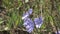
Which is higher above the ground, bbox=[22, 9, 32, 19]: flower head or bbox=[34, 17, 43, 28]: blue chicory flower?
bbox=[22, 9, 32, 19]: flower head

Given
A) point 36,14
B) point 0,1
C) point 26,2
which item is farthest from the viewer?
point 0,1

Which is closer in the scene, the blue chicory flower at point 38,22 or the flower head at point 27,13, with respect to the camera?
the blue chicory flower at point 38,22

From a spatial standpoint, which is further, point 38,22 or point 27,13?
point 27,13

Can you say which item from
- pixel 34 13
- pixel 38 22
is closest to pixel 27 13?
pixel 34 13

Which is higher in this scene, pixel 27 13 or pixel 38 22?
pixel 27 13

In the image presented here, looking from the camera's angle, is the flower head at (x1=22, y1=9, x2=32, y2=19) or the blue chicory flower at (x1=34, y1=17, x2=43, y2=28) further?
the flower head at (x1=22, y1=9, x2=32, y2=19)

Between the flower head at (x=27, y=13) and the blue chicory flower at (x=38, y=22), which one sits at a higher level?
the flower head at (x=27, y=13)

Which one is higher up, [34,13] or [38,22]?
[34,13]

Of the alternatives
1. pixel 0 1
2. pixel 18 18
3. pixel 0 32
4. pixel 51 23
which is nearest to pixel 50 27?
pixel 51 23

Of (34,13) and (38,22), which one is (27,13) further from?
(38,22)

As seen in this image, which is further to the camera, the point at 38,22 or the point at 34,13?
the point at 34,13

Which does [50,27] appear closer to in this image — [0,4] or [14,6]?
[14,6]
